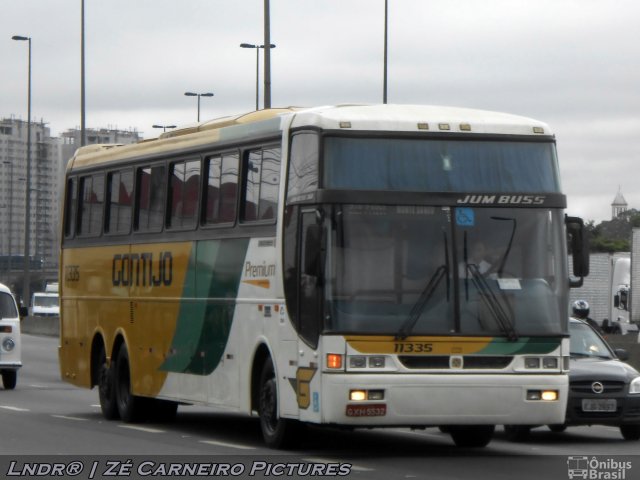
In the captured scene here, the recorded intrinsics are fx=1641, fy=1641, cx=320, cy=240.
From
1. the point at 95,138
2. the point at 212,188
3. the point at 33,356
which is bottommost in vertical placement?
the point at 33,356

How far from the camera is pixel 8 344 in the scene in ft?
96.4

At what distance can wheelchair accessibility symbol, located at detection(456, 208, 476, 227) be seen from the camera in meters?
15.1

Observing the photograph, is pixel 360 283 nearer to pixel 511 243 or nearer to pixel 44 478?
pixel 511 243

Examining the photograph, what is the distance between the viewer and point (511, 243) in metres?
15.2

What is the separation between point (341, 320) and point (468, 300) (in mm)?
1208

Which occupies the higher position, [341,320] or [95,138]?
[95,138]

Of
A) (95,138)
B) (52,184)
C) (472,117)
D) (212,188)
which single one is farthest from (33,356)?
(52,184)

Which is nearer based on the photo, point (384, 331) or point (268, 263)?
point (384, 331)

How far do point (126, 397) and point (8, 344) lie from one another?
8.90m

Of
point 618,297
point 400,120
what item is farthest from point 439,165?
point 618,297

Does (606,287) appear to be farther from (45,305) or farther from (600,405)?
(45,305)

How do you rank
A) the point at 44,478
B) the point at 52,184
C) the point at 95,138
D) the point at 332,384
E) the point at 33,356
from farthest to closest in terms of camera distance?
the point at 52,184 → the point at 95,138 → the point at 33,356 → the point at 332,384 → the point at 44,478

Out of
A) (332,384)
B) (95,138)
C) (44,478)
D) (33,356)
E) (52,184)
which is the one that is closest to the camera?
(44,478)

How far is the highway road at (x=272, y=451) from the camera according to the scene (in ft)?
46.4
